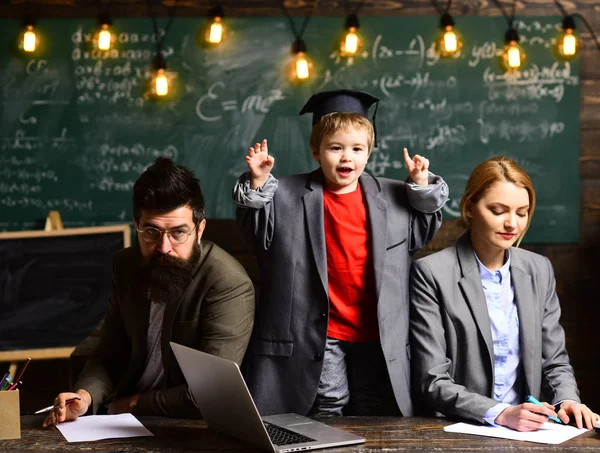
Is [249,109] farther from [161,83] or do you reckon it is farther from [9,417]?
[9,417]

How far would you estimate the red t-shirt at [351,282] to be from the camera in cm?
236

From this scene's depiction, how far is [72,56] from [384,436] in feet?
9.98

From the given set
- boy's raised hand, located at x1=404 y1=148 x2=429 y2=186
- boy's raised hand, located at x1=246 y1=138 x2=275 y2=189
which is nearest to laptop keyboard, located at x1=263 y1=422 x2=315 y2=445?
boy's raised hand, located at x1=246 y1=138 x2=275 y2=189

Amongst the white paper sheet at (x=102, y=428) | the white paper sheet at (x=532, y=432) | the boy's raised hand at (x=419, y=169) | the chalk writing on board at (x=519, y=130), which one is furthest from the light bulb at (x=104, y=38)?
the white paper sheet at (x=532, y=432)

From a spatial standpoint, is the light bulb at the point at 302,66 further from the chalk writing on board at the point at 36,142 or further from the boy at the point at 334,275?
the boy at the point at 334,275

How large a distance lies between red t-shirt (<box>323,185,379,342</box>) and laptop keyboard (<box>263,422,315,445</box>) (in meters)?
0.61

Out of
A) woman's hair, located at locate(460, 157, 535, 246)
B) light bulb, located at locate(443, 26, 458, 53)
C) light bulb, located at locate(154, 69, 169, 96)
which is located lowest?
woman's hair, located at locate(460, 157, 535, 246)

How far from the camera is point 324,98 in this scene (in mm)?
2463

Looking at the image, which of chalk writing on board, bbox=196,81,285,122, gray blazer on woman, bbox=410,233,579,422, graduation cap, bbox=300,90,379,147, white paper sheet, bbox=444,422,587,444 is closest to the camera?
white paper sheet, bbox=444,422,587,444

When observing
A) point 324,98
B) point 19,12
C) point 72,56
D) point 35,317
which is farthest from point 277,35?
point 35,317

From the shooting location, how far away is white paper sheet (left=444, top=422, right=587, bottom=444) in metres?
1.75

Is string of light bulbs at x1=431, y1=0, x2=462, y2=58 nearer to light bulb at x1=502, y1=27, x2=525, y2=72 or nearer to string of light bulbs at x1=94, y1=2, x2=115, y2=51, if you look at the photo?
light bulb at x1=502, y1=27, x2=525, y2=72

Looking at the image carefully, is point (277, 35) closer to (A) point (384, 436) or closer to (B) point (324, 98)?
(B) point (324, 98)

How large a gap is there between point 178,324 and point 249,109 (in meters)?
2.06
